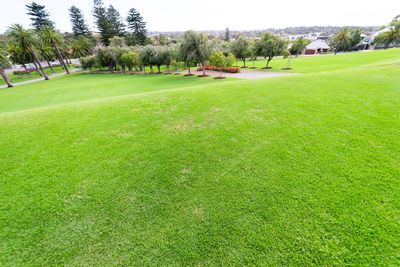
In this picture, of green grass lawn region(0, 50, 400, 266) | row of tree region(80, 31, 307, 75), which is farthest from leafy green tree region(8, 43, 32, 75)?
green grass lawn region(0, 50, 400, 266)

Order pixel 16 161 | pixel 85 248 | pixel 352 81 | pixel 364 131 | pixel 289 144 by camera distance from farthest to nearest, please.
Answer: pixel 352 81 < pixel 364 131 < pixel 289 144 < pixel 16 161 < pixel 85 248

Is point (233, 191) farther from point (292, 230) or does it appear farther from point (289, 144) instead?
point (289, 144)

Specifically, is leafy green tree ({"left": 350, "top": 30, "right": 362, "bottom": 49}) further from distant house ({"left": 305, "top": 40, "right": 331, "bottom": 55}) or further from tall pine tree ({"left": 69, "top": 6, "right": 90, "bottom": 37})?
tall pine tree ({"left": 69, "top": 6, "right": 90, "bottom": 37})

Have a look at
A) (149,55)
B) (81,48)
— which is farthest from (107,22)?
(149,55)

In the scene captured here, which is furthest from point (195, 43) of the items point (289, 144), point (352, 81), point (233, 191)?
A: point (233, 191)

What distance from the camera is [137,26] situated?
210ft

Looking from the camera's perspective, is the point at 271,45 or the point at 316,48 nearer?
the point at 271,45

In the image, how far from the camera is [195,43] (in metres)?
27.7

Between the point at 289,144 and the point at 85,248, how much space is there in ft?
21.5

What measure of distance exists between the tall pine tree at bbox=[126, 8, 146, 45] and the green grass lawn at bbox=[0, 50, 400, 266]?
71213mm

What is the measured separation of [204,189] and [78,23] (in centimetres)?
9879

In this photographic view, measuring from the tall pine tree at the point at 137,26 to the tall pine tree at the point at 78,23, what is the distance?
78.1 ft

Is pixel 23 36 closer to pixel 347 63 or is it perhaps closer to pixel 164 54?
Answer: pixel 164 54

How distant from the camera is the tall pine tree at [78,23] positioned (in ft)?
221
